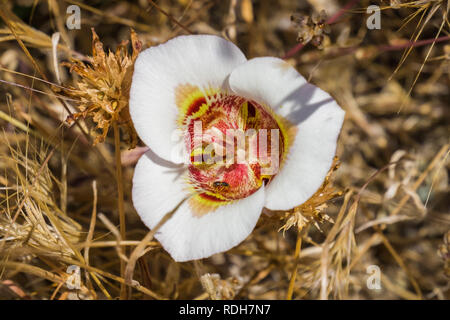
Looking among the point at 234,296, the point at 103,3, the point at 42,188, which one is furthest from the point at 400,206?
the point at 103,3

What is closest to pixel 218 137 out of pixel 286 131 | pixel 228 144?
pixel 228 144

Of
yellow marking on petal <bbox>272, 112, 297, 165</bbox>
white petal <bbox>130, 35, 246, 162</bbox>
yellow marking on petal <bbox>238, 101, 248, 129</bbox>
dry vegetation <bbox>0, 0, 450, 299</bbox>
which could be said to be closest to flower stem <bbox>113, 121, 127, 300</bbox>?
dry vegetation <bbox>0, 0, 450, 299</bbox>

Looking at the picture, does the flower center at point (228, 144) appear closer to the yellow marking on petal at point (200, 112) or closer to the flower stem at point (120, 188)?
the yellow marking on petal at point (200, 112)

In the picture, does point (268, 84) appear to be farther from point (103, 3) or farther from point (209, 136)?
point (103, 3)

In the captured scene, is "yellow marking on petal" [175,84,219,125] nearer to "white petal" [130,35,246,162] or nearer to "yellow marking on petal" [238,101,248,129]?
"white petal" [130,35,246,162]

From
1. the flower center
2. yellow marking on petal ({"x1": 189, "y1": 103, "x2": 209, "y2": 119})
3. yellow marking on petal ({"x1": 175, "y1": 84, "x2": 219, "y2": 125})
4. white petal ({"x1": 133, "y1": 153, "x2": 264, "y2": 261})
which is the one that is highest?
yellow marking on petal ({"x1": 175, "y1": 84, "x2": 219, "y2": 125})

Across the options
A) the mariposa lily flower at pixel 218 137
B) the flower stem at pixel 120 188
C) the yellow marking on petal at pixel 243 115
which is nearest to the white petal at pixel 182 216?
the mariposa lily flower at pixel 218 137

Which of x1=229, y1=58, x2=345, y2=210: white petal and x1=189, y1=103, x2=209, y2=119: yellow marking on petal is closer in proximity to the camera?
x1=229, y1=58, x2=345, y2=210: white petal
